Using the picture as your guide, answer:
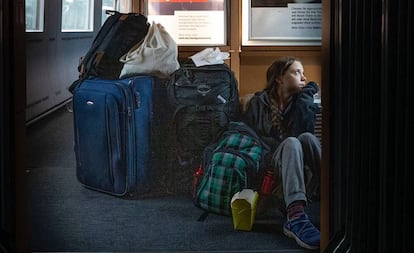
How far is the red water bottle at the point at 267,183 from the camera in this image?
6.71 feet

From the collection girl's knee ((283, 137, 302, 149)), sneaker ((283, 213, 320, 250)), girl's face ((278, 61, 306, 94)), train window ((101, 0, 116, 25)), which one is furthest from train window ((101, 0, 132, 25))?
sneaker ((283, 213, 320, 250))

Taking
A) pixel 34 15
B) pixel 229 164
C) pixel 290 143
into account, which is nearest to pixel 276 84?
pixel 290 143

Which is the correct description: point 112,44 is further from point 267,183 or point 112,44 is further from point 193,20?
point 267,183

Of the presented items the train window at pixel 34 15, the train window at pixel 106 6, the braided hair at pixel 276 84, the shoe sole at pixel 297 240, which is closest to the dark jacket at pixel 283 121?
the braided hair at pixel 276 84

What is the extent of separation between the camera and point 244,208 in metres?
2.05

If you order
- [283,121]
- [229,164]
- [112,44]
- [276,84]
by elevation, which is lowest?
[229,164]

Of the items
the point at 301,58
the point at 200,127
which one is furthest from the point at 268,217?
the point at 301,58

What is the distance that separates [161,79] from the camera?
2.00m

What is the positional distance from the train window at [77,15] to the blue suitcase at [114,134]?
0.55 feet

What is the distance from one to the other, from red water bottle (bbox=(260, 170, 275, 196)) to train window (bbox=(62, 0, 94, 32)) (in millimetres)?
731

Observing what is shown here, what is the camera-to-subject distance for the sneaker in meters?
2.07

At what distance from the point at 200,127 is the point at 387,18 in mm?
676

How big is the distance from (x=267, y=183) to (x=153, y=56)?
549mm

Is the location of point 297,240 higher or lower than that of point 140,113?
lower
